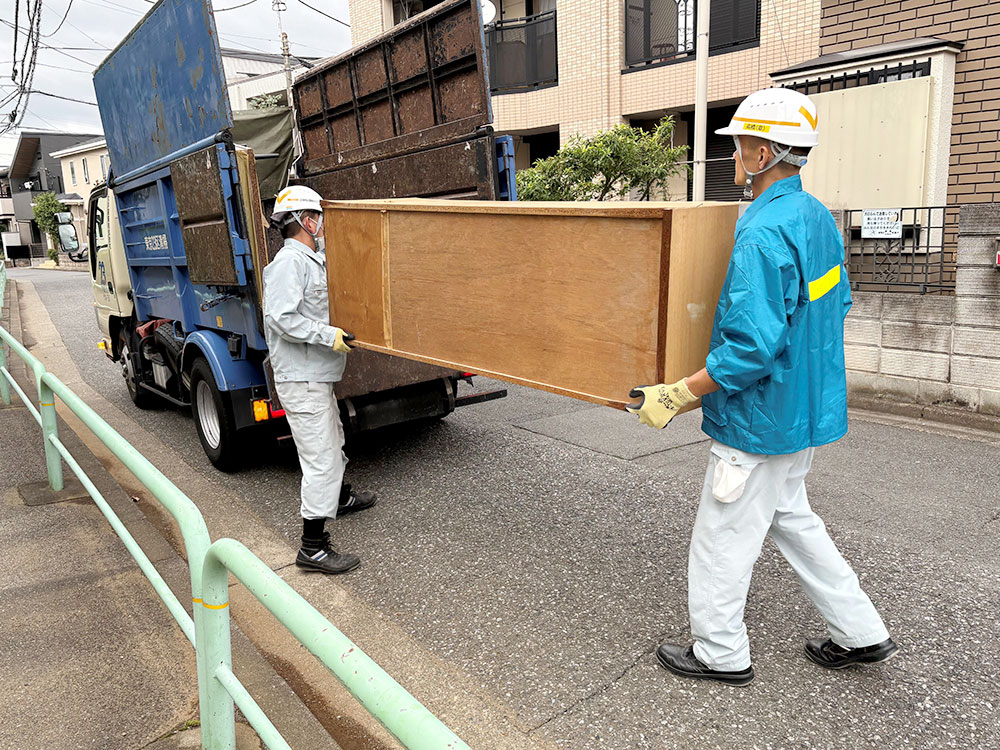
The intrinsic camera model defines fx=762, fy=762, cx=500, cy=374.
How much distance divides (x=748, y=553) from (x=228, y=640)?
1698mm

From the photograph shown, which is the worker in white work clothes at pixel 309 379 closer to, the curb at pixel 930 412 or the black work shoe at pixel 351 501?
the black work shoe at pixel 351 501

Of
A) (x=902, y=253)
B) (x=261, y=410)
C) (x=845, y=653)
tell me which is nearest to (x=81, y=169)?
(x=261, y=410)

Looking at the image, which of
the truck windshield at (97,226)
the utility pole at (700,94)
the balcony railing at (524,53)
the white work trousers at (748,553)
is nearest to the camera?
the white work trousers at (748,553)

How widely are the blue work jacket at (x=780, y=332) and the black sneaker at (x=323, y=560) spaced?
2045mm

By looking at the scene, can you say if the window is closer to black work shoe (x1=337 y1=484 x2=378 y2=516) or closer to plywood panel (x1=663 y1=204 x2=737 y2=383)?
black work shoe (x1=337 y1=484 x2=378 y2=516)

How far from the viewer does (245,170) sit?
470 centimetres

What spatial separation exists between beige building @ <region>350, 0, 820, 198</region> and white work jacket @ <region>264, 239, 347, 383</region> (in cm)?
883

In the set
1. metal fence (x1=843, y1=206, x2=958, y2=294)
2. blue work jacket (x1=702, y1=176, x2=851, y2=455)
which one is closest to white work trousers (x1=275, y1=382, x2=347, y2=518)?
blue work jacket (x1=702, y1=176, x2=851, y2=455)

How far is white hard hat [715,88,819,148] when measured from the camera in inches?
97.5

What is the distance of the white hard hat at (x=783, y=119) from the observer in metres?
2.48

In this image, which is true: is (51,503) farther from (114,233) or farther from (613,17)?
(613,17)

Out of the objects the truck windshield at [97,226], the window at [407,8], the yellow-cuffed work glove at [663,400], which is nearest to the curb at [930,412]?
the yellow-cuffed work glove at [663,400]

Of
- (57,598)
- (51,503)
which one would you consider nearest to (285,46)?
(51,503)

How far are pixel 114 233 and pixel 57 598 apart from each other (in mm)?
5036
